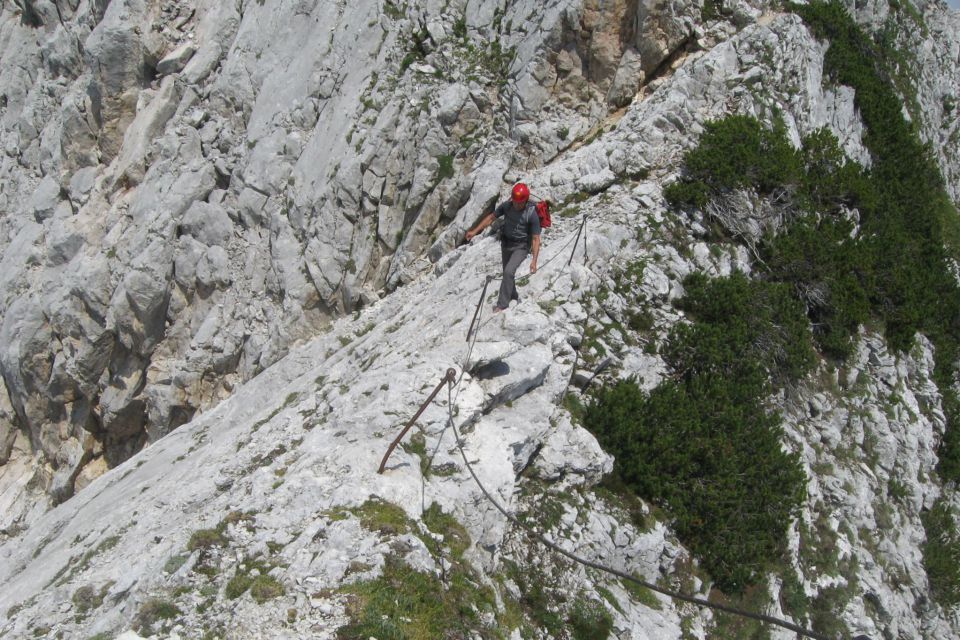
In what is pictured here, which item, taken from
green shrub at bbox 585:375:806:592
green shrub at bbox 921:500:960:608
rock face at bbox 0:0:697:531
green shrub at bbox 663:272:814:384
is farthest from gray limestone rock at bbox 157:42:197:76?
green shrub at bbox 921:500:960:608

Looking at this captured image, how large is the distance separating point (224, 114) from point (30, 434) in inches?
592

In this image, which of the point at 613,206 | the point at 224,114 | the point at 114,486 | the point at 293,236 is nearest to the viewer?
the point at 613,206

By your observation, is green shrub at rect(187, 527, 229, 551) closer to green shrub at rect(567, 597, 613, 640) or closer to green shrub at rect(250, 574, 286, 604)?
green shrub at rect(250, 574, 286, 604)

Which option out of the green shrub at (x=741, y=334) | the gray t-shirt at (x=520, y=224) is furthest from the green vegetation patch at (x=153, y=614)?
the green shrub at (x=741, y=334)

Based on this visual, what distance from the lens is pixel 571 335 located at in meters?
10.4

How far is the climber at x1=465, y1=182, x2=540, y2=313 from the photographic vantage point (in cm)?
1059

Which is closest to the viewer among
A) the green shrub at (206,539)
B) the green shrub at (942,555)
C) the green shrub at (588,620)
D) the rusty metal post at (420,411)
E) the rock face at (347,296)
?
the green shrub at (206,539)

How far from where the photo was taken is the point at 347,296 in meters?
19.6

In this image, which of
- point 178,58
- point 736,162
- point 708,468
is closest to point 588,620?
point 708,468

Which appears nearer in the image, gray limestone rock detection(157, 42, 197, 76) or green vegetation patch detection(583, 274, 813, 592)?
green vegetation patch detection(583, 274, 813, 592)

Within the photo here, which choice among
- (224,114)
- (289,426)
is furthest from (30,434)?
(289,426)

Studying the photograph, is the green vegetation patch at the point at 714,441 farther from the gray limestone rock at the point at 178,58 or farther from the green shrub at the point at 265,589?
the gray limestone rock at the point at 178,58

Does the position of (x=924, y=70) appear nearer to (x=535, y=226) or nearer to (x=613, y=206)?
(x=613, y=206)

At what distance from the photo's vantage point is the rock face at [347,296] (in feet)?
26.1
